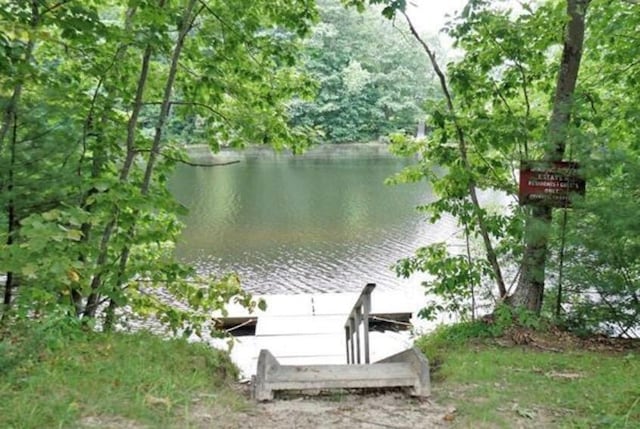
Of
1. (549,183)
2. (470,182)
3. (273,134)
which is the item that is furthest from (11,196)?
(549,183)

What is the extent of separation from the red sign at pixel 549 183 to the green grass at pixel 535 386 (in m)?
1.22

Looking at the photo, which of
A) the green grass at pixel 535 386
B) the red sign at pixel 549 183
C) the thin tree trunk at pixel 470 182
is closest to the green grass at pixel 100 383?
the green grass at pixel 535 386

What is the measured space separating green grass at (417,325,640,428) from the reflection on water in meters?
8.15

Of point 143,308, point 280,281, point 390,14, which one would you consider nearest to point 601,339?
point 390,14

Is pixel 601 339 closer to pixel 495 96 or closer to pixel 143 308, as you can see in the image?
pixel 495 96

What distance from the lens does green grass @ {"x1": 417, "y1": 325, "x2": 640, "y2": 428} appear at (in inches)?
102

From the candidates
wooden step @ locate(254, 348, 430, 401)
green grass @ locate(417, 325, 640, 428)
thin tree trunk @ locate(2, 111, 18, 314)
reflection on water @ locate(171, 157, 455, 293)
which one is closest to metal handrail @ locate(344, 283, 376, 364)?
green grass @ locate(417, 325, 640, 428)

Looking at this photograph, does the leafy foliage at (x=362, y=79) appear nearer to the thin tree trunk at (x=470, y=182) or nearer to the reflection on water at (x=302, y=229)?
the reflection on water at (x=302, y=229)

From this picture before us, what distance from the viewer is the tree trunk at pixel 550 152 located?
4316mm

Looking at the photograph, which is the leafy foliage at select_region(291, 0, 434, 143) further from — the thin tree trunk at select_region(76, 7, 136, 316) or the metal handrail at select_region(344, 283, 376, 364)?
the thin tree trunk at select_region(76, 7, 136, 316)

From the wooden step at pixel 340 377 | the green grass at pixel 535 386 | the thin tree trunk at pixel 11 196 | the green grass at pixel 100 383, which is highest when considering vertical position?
the thin tree trunk at pixel 11 196

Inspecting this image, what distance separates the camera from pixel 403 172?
5426 mm

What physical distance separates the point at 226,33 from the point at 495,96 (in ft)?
8.51

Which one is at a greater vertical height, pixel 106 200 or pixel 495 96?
pixel 495 96
